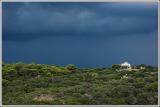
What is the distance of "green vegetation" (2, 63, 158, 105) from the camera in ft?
15.8

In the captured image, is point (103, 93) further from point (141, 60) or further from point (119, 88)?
point (141, 60)

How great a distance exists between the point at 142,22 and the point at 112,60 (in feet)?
3.11

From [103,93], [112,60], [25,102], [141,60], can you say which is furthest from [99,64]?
[25,102]

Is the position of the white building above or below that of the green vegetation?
above

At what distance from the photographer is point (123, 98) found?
4.89 metres

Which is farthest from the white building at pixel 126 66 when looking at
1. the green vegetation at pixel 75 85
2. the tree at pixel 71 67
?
the tree at pixel 71 67

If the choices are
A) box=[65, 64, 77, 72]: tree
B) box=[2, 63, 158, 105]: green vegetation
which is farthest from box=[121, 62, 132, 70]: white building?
box=[65, 64, 77, 72]: tree

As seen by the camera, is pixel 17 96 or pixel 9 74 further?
pixel 9 74

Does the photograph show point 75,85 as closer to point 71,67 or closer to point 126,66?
point 71,67

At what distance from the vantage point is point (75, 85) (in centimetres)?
512

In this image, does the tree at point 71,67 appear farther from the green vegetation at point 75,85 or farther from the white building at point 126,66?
the white building at point 126,66

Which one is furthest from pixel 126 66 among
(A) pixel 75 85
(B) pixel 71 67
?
(A) pixel 75 85

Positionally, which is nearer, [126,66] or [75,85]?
[75,85]

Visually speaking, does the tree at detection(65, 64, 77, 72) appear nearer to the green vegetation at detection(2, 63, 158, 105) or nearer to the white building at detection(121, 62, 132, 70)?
the green vegetation at detection(2, 63, 158, 105)
